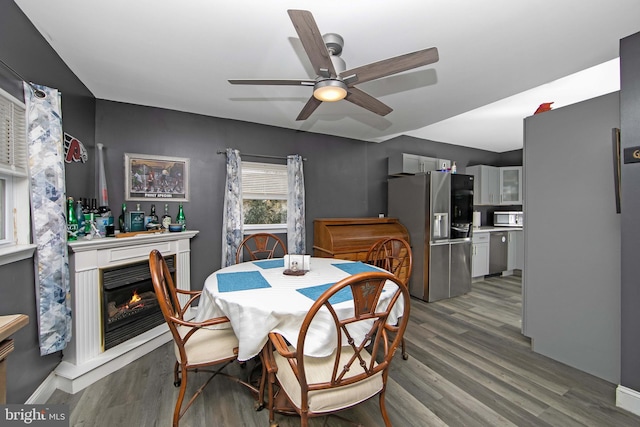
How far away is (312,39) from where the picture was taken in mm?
1243

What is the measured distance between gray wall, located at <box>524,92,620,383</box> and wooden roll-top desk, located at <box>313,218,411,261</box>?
1698mm

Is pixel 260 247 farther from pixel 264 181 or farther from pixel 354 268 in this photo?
pixel 354 268

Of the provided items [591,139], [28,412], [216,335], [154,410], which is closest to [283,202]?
[216,335]

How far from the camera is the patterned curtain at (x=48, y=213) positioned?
5.22 feet

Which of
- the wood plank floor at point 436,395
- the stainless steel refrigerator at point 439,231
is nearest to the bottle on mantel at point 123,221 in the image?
the wood plank floor at point 436,395

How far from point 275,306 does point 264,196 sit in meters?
2.33

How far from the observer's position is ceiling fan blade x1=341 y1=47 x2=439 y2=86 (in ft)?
4.41

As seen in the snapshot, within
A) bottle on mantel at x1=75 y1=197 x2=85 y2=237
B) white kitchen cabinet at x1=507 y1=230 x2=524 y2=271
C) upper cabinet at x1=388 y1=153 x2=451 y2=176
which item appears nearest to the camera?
bottle on mantel at x1=75 y1=197 x2=85 y2=237

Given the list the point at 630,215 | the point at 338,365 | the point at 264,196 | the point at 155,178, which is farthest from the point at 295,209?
the point at 630,215

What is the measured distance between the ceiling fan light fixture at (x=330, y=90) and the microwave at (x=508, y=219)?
5236mm

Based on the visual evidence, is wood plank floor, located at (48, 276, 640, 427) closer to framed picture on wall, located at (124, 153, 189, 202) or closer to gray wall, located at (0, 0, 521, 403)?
gray wall, located at (0, 0, 521, 403)

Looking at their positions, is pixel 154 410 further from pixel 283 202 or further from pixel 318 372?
pixel 283 202
